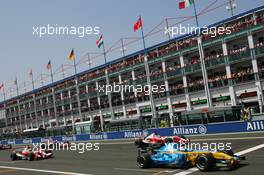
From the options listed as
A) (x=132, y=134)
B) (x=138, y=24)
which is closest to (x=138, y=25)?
(x=138, y=24)

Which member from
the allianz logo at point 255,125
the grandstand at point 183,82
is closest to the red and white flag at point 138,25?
the grandstand at point 183,82

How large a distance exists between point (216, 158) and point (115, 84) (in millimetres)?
52282

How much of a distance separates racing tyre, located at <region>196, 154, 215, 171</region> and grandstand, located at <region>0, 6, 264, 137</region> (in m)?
19.9

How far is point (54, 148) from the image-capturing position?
38.6 metres

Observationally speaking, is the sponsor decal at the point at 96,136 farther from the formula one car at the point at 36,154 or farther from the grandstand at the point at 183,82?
the formula one car at the point at 36,154

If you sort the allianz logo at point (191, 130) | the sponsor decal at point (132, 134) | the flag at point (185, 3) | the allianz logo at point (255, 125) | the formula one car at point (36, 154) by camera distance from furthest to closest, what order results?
1. the flag at point (185, 3)
2. the sponsor decal at point (132, 134)
3. the allianz logo at point (191, 130)
4. the allianz logo at point (255, 125)
5. the formula one car at point (36, 154)

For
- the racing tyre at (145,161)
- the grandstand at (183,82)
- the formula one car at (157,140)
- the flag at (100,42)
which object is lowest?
the racing tyre at (145,161)

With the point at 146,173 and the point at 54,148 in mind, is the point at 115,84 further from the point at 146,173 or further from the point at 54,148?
the point at 146,173

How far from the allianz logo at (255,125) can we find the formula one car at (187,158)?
14.7 meters

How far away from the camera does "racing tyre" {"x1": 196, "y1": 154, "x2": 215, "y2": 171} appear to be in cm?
1382

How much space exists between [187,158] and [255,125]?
16.0m

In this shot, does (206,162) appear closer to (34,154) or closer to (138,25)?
(34,154)

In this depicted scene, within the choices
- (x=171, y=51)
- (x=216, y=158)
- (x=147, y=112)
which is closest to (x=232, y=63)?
(x=171, y=51)

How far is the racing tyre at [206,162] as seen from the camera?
1382cm
